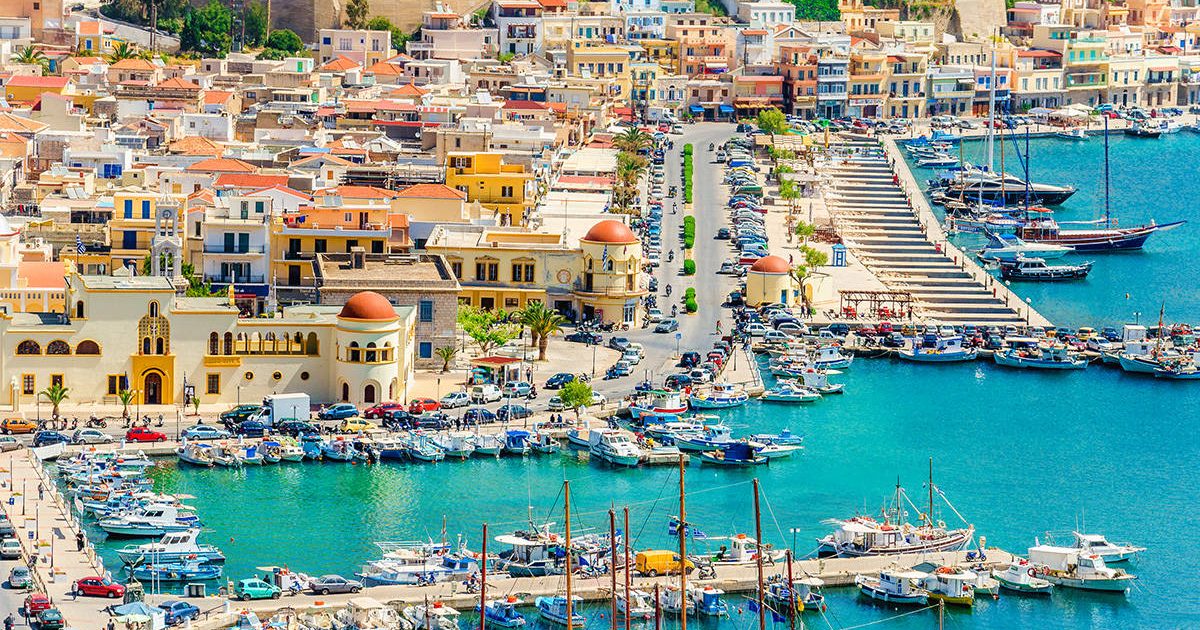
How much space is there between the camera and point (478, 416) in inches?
3270

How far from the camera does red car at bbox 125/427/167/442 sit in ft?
259

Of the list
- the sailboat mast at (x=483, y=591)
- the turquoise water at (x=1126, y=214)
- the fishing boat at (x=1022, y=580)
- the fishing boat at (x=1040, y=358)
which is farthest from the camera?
the turquoise water at (x=1126, y=214)

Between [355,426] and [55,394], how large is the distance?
28.2 ft

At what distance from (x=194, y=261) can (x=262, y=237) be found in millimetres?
2361

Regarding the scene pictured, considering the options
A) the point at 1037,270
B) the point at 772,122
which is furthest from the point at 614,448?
the point at 772,122

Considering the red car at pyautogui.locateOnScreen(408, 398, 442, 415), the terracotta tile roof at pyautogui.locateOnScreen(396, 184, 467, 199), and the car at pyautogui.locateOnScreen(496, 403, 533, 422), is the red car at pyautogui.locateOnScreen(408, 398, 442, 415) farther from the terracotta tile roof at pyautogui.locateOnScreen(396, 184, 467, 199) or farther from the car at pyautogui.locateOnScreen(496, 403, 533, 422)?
the terracotta tile roof at pyautogui.locateOnScreen(396, 184, 467, 199)

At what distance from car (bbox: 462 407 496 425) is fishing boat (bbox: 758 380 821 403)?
32.8ft

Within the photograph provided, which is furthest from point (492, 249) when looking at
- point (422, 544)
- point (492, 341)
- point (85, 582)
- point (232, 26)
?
point (232, 26)

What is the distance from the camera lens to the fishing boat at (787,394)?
8925cm

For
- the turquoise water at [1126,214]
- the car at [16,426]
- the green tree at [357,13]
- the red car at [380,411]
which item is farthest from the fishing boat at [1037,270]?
the green tree at [357,13]

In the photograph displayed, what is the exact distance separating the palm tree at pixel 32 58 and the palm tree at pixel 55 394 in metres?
61.4

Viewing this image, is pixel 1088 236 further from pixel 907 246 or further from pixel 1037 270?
pixel 907 246

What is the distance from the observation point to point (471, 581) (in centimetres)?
6669

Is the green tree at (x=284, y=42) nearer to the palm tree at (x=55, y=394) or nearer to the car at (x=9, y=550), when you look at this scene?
the palm tree at (x=55, y=394)
